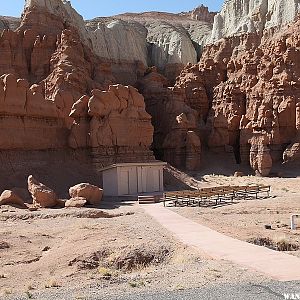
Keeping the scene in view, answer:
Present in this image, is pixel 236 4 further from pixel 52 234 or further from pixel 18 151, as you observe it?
pixel 52 234

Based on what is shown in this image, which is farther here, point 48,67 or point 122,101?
point 48,67

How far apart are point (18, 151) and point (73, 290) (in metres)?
28.1

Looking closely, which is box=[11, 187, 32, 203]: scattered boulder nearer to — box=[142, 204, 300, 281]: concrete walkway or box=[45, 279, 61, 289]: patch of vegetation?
box=[142, 204, 300, 281]: concrete walkway

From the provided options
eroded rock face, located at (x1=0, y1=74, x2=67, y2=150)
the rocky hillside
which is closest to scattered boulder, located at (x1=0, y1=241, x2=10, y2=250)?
the rocky hillside

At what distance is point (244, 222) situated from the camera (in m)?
21.2

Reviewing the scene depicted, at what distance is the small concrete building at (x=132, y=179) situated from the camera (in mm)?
33781

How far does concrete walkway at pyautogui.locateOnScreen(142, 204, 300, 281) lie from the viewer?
10203mm

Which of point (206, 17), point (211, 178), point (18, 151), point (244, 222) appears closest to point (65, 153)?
point (18, 151)

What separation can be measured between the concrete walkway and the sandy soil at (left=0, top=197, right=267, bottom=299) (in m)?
0.41

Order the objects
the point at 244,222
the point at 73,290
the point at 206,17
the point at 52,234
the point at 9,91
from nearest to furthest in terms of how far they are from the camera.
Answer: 1. the point at 73,290
2. the point at 52,234
3. the point at 244,222
4. the point at 9,91
5. the point at 206,17

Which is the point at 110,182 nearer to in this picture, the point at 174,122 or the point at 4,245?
the point at 4,245

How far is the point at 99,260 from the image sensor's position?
46.0ft

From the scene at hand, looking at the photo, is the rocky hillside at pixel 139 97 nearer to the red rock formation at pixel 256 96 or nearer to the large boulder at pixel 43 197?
the red rock formation at pixel 256 96

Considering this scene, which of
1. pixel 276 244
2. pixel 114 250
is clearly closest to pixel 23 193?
pixel 114 250
